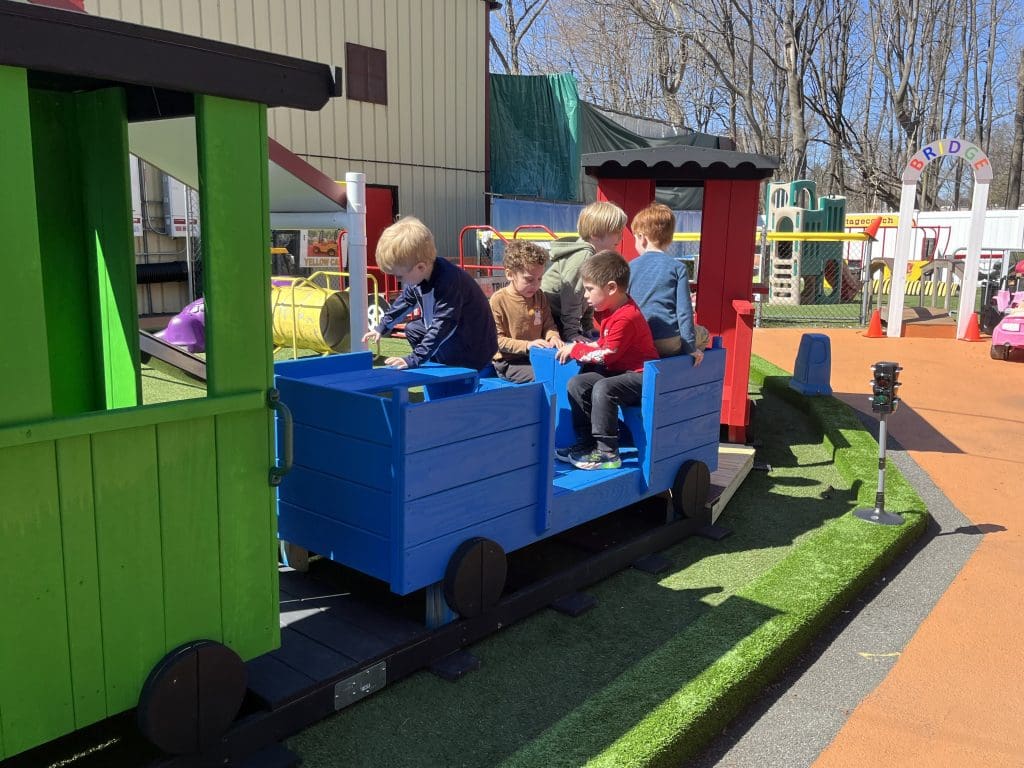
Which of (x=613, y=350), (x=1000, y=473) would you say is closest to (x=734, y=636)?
(x=613, y=350)

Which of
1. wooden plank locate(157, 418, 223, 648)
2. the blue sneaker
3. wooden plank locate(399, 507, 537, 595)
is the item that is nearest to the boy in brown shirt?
the blue sneaker

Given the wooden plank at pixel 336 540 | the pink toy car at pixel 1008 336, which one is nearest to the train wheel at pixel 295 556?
the wooden plank at pixel 336 540

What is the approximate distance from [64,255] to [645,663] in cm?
263

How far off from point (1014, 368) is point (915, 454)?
15.9 ft

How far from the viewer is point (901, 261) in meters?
13.6

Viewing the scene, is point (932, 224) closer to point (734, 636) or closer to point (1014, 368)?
point (1014, 368)

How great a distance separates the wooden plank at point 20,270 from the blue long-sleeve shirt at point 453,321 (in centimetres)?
223

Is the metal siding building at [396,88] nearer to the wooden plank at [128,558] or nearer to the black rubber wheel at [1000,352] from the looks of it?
the black rubber wheel at [1000,352]

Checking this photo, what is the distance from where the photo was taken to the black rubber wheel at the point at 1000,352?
11430 mm

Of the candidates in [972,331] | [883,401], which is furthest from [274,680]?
[972,331]

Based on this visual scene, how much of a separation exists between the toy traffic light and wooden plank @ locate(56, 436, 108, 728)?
4.29 meters

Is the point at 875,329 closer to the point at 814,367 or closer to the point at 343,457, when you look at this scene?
the point at 814,367

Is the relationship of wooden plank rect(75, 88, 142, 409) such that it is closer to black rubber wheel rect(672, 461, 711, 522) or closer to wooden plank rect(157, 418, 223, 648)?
wooden plank rect(157, 418, 223, 648)

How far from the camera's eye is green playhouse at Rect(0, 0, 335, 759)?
214cm
